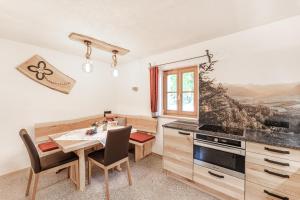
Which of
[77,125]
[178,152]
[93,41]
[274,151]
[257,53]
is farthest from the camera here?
[77,125]

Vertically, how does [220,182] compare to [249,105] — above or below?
below

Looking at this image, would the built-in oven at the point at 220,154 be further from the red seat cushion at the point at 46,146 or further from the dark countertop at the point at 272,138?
the red seat cushion at the point at 46,146

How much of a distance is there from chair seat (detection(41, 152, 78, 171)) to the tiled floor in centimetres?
45

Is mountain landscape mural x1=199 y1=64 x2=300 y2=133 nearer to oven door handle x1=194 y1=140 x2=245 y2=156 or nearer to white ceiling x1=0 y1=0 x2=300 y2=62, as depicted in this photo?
oven door handle x1=194 y1=140 x2=245 y2=156

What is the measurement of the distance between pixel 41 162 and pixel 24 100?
1376mm

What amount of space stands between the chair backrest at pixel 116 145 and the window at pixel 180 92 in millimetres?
1382

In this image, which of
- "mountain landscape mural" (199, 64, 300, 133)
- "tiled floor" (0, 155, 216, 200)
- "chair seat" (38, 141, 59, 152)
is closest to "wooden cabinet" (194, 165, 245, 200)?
"tiled floor" (0, 155, 216, 200)

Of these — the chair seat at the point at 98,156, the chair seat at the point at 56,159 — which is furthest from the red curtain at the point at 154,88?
the chair seat at the point at 56,159

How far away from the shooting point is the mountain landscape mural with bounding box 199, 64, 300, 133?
5.87 ft

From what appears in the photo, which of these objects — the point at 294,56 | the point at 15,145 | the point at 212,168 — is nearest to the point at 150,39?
the point at 294,56

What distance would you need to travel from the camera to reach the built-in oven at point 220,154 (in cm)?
168

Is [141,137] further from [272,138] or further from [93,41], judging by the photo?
[272,138]

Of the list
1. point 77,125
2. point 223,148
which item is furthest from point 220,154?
point 77,125

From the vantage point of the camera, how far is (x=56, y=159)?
1.95 metres
